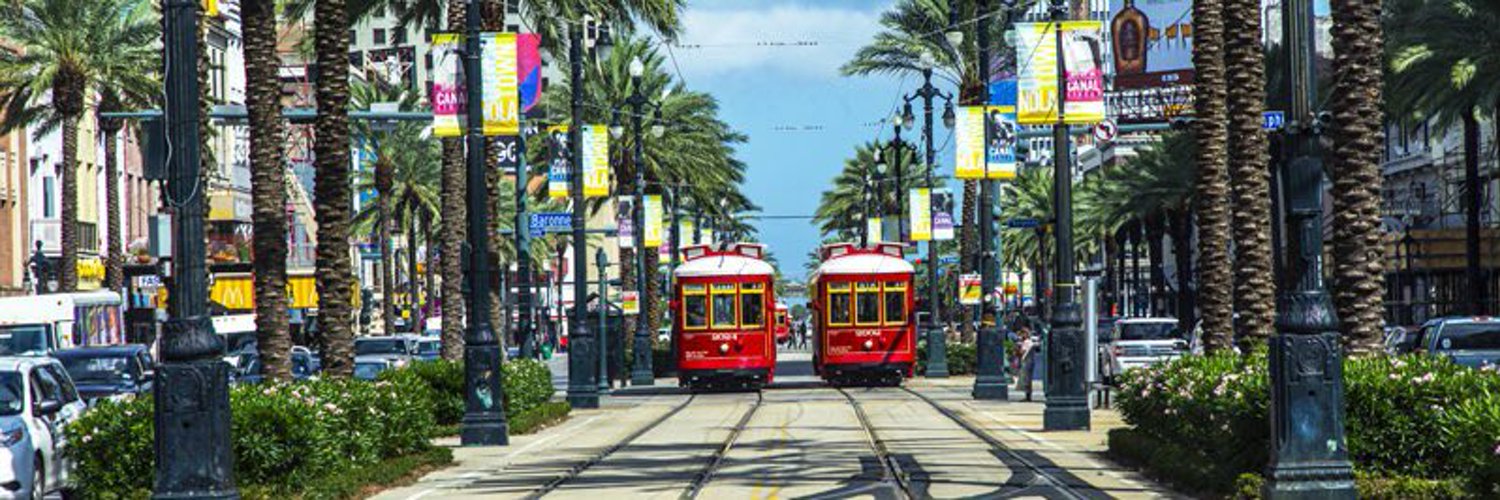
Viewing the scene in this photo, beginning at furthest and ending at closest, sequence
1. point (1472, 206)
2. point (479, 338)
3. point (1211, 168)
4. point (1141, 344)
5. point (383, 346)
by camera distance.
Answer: point (383, 346), point (1472, 206), point (1141, 344), point (479, 338), point (1211, 168)

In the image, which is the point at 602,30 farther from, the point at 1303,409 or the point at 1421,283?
the point at 1421,283

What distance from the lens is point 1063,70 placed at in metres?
30.1

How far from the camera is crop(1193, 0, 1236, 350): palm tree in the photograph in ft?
91.4

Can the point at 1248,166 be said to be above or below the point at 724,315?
above

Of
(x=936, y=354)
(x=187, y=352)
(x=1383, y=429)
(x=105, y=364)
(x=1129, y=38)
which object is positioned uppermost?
(x=1129, y=38)

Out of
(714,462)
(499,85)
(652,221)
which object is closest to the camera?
(714,462)

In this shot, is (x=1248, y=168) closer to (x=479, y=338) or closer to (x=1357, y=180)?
(x=1357, y=180)

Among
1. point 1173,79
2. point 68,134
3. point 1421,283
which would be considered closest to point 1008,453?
point 68,134

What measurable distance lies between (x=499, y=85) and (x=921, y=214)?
108 feet

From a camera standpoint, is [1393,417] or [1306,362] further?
[1393,417]

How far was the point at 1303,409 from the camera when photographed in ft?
53.4

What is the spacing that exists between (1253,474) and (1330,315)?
7.32 feet

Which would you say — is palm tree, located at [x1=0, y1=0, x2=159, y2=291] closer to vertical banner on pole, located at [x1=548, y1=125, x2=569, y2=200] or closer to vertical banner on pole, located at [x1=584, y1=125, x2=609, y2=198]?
vertical banner on pole, located at [x1=548, y1=125, x2=569, y2=200]

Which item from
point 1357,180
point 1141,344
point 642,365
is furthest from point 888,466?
point 642,365
